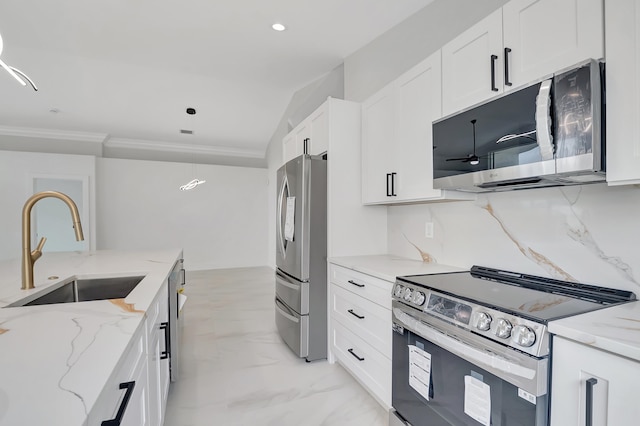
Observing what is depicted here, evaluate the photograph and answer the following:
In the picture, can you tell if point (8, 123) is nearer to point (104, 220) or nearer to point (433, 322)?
point (104, 220)

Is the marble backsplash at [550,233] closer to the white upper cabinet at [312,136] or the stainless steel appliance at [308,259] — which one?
the stainless steel appliance at [308,259]

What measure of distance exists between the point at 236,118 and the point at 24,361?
230 inches

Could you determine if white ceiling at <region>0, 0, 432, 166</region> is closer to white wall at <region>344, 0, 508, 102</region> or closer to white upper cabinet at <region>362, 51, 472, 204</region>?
white wall at <region>344, 0, 508, 102</region>

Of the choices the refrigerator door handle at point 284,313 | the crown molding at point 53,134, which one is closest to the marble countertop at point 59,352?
the refrigerator door handle at point 284,313

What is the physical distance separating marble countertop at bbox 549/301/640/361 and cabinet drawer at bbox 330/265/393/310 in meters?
0.91

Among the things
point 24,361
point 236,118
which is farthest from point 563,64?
point 236,118

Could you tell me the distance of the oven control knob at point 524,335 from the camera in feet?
3.44

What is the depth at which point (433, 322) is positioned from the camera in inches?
57.1

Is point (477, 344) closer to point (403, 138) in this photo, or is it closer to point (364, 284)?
point (364, 284)

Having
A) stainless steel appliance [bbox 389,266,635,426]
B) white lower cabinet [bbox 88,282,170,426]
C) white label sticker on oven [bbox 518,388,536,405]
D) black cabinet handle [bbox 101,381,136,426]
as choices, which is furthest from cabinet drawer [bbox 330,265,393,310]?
black cabinet handle [bbox 101,381,136,426]

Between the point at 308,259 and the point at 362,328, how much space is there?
0.73 m

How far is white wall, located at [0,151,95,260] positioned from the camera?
5.58 m

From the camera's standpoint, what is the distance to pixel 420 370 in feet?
5.02

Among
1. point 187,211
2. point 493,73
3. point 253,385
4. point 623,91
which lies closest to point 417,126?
point 493,73
